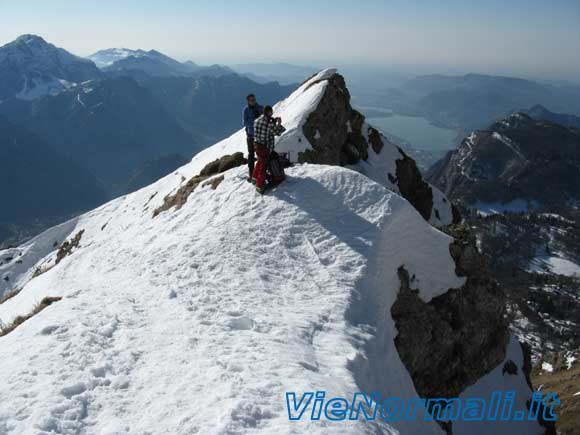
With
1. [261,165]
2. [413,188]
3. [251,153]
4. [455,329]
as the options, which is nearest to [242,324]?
[261,165]

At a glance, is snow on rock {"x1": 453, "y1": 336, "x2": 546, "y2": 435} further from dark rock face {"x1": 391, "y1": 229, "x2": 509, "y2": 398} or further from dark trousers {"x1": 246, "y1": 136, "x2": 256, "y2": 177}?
dark trousers {"x1": 246, "y1": 136, "x2": 256, "y2": 177}

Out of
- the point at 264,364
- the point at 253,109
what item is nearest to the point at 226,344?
the point at 264,364

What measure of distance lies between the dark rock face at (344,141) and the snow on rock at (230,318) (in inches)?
854

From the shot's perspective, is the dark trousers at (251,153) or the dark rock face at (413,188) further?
the dark rock face at (413,188)

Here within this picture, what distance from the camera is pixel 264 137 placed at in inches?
786

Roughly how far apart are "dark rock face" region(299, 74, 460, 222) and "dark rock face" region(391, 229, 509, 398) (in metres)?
23.1

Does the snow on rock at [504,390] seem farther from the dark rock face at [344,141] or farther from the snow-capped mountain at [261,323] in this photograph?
the dark rock face at [344,141]

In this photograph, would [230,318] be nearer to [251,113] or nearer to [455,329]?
[455,329]

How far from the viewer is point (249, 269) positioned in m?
15.3

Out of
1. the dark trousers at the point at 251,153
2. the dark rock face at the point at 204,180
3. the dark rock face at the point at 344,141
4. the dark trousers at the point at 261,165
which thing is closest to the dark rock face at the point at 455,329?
the dark trousers at the point at 261,165

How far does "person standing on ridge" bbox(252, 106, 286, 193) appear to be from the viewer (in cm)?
1969

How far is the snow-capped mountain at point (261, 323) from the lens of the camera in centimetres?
885

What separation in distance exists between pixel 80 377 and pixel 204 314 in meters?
3.85

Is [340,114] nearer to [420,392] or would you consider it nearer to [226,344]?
[420,392]
